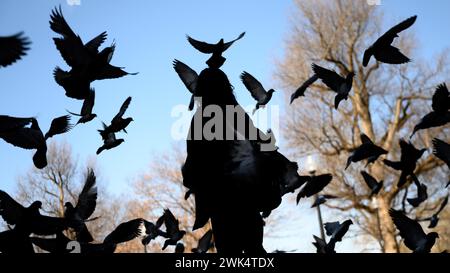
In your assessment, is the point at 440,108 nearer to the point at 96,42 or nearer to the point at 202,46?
the point at 202,46

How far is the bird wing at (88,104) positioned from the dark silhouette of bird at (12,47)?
1.22m


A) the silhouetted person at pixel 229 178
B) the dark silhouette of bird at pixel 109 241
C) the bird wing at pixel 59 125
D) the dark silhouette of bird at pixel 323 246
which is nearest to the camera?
the silhouetted person at pixel 229 178

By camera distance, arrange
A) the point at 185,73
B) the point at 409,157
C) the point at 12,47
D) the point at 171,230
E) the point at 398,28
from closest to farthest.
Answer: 1. the point at 12,47
2. the point at 185,73
3. the point at 398,28
4. the point at 409,157
5. the point at 171,230

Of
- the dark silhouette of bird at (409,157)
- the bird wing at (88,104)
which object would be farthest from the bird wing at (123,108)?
the dark silhouette of bird at (409,157)

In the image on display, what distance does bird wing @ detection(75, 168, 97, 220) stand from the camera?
2461mm

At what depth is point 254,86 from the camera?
3004 millimetres

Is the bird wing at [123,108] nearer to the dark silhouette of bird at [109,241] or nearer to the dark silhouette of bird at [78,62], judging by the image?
the dark silhouette of bird at [78,62]

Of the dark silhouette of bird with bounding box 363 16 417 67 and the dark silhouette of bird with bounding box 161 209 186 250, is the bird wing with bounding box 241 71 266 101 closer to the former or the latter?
the dark silhouette of bird with bounding box 363 16 417 67

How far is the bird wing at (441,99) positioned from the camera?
2846 millimetres

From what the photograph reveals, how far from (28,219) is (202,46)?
3.98 feet

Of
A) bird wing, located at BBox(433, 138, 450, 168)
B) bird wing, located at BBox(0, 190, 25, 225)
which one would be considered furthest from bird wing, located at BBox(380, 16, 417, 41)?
bird wing, located at BBox(0, 190, 25, 225)

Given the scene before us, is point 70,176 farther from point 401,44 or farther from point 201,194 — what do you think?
point 201,194

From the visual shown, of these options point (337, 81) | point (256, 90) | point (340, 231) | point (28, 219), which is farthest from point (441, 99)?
point (28, 219)
